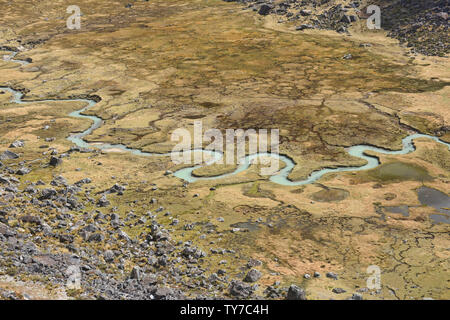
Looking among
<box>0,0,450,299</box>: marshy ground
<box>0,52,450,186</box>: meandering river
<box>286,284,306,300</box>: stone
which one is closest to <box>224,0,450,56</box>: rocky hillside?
<box>0,0,450,299</box>: marshy ground

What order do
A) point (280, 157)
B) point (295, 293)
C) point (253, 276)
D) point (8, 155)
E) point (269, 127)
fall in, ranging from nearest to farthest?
point (295, 293) → point (253, 276) → point (8, 155) → point (280, 157) → point (269, 127)

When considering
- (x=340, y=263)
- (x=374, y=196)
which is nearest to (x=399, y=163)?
(x=374, y=196)

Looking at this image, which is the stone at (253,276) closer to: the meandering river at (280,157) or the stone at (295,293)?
the stone at (295,293)

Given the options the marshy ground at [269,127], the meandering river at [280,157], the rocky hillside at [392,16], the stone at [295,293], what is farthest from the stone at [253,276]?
the rocky hillside at [392,16]

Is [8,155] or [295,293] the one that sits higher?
[8,155]

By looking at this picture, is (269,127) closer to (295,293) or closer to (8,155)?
(8,155)

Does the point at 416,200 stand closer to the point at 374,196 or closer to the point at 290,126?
the point at 374,196

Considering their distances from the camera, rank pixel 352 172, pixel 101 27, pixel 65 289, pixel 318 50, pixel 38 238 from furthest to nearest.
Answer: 1. pixel 101 27
2. pixel 318 50
3. pixel 352 172
4. pixel 38 238
5. pixel 65 289

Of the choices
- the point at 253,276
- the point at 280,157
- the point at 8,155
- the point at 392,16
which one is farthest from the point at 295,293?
the point at 392,16
